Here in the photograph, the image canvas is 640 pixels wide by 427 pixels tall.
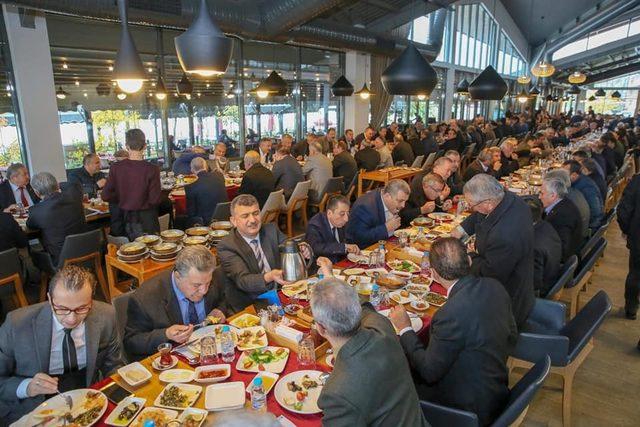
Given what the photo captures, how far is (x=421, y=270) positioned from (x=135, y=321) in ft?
6.72

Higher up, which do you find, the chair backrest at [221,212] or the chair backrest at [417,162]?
the chair backrest at [417,162]

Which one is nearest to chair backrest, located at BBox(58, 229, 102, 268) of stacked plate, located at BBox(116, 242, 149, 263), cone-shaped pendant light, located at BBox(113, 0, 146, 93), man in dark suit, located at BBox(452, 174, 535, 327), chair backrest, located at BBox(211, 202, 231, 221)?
stacked plate, located at BBox(116, 242, 149, 263)

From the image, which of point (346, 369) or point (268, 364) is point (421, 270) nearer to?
point (268, 364)

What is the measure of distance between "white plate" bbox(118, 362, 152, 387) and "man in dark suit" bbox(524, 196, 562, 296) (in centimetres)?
278

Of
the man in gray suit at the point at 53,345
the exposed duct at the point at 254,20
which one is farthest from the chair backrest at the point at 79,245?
the exposed duct at the point at 254,20

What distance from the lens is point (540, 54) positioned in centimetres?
2062

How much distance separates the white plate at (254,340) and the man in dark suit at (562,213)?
114 inches

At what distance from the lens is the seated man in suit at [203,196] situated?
5.48 metres

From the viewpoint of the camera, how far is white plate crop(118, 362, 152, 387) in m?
2.02

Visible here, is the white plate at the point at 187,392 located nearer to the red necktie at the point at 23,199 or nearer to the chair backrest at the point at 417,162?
the red necktie at the point at 23,199

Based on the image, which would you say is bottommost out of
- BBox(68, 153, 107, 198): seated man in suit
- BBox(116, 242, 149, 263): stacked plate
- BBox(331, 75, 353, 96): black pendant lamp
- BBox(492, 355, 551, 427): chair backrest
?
BBox(492, 355, 551, 427): chair backrest

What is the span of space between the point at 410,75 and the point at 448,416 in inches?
89.9

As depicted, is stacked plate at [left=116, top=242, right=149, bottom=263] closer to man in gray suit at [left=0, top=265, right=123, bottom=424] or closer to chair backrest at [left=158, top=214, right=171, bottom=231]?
chair backrest at [left=158, top=214, right=171, bottom=231]

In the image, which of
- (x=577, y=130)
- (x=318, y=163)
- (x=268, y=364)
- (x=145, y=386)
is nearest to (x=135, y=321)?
(x=145, y=386)
